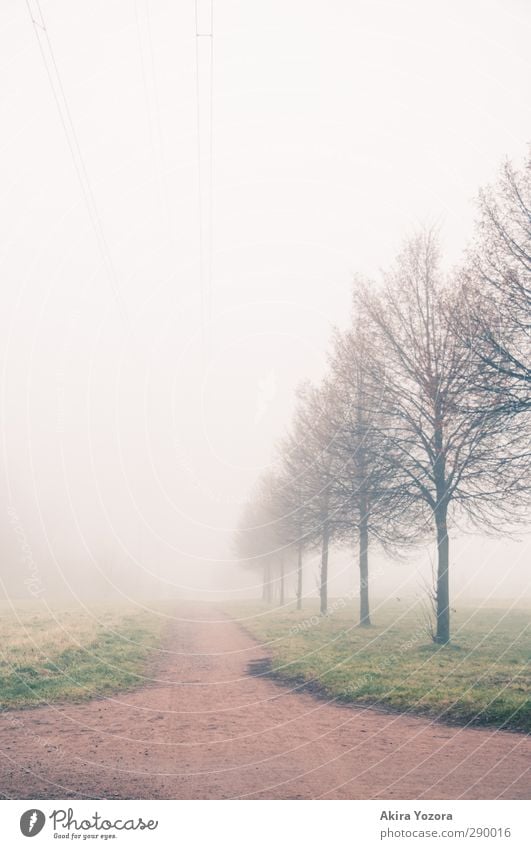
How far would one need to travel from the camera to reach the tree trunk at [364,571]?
2127cm

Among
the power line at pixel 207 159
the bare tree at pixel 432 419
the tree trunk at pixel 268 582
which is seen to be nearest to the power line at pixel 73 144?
the power line at pixel 207 159

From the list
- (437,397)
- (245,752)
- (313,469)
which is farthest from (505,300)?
(313,469)

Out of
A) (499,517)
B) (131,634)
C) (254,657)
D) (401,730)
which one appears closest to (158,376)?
(131,634)

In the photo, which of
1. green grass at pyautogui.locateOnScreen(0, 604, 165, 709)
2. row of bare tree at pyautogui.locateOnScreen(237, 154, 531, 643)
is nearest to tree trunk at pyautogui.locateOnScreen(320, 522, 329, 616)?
row of bare tree at pyautogui.locateOnScreen(237, 154, 531, 643)

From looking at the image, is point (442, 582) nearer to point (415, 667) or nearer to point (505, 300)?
point (415, 667)

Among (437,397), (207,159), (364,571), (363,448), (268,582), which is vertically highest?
(207,159)

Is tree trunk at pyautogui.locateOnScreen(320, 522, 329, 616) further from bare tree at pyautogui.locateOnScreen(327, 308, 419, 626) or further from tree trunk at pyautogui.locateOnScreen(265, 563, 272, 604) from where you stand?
tree trunk at pyautogui.locateOnScreen(265, 563, 272, 604)

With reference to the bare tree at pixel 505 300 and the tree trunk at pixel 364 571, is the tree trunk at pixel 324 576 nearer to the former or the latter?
the tree trunk at pixel 364 571

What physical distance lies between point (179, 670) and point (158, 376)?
42.2 feet

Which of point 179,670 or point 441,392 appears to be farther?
point 441,392

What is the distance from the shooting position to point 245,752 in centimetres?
753

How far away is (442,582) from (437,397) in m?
5.26

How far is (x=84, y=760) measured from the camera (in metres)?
7.15
